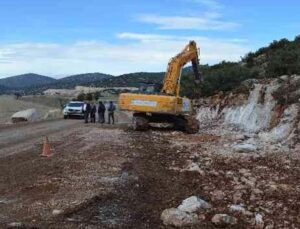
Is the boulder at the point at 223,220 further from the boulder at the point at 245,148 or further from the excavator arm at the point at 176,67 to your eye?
the excavator arm at the point at 176,67

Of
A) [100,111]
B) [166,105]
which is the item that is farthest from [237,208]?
[100,111]

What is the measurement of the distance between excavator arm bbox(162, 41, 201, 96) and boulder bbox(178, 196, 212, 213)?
19.0 metres

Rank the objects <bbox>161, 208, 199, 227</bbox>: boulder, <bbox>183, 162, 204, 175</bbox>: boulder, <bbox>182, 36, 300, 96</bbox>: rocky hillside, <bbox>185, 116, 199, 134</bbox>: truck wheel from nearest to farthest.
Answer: <bbox>161, 208, 199, 227</bbox>: boulder
<bbox>183, 162, 204, 175</bbox>: boulder
<bbox>185, 116, 199, 134</bbox>: truck wheel
<bbox>182, 36, 300, 96</bbox>: rocky hillside

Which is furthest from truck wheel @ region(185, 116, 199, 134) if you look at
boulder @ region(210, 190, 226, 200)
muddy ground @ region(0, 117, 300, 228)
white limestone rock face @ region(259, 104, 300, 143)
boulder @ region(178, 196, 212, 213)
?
boulder @ region(178, 196, 212, 213)

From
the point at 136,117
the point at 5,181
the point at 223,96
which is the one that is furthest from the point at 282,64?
the point at 5,181

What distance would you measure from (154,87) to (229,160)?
13.7m

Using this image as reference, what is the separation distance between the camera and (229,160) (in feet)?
61.6

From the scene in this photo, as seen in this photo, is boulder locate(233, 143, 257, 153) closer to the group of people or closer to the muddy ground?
the muddy ground

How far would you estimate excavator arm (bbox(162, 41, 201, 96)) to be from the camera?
3189 cm

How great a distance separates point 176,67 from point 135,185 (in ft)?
60.1

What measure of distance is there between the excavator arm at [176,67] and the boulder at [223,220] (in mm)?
20096

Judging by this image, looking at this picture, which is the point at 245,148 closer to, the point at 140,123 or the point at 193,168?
the point at 193,168

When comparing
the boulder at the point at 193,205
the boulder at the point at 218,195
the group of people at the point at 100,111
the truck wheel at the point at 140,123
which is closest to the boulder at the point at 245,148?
the boulder at the point at 218,195

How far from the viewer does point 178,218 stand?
452 inches
